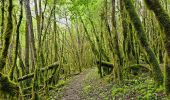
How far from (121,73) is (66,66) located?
51.8 feet

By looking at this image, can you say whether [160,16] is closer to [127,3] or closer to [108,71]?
[127,3]

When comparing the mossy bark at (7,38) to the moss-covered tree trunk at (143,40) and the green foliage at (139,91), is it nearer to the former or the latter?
the moss-covered tree trunk at (143,40)

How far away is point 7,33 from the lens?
7102 mm

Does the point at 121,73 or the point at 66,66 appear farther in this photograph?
the point at 66,66

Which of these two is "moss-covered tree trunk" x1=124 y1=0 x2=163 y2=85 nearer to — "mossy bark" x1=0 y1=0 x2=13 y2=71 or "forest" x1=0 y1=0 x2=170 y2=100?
"forest" x1=0 y1=0 x2=170 y2=100

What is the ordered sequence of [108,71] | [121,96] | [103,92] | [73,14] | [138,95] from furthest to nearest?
[73,14], [108,71], [103,92], [121,96], [138,95]

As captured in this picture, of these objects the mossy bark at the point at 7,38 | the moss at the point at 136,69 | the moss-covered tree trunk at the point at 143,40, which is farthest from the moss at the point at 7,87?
the moss at the point at 136,69

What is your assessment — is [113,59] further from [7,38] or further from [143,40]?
[7,38]

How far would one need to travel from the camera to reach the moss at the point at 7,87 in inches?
276

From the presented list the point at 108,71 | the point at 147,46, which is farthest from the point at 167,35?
the point at 108,71

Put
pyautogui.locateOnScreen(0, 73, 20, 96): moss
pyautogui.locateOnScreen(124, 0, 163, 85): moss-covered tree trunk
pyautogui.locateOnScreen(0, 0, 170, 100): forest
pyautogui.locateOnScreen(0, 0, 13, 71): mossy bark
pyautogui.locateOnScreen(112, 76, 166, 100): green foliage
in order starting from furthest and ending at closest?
pyautogui.locateOnScreen(112, 76, 166, 100): green foliage < pyautogui.locateOnScreen(124, 0, 163, 85): moss-covered tree trunk < pyautogui.locateOnScreen(0, 0, 170, 100): forest < pyautogui.locateOnScreen(0, 73, 20, 96): moss < pyautogui.locateOnScreen(0, 0, 13, 71): mossy bark

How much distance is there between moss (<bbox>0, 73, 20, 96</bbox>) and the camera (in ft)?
23.0

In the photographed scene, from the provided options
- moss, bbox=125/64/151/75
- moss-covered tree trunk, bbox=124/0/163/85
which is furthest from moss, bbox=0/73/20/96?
moss, bbox=125/64/151/75

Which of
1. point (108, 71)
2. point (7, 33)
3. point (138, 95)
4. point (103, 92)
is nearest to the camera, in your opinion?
point (7, 33)
